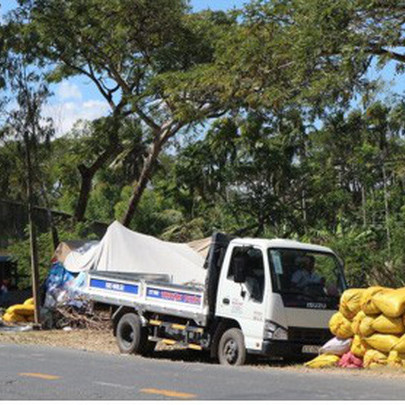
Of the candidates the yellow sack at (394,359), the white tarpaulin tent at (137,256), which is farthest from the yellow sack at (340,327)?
the white tarpaulin tent at (137,256)

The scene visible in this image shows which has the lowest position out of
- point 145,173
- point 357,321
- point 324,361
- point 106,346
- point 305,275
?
point 106,346

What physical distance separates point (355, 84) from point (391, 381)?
7.15 meters

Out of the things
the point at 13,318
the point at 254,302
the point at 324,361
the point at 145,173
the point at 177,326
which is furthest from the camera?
the point at 145,173

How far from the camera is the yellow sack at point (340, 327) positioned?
47.3 ft

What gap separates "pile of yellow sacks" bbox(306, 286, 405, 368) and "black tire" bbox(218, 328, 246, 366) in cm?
118

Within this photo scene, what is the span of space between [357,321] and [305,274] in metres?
1.34

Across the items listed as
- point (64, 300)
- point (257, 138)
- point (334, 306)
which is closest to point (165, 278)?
point (334, 306)

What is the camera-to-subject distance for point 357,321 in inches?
563

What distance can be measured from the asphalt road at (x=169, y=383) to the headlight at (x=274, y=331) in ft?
1.82

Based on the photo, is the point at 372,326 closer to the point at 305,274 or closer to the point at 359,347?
the point at 359,347

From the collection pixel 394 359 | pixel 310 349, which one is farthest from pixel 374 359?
pixel 310 349

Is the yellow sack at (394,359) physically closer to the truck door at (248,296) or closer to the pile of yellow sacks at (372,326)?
the pile of yellow sacks at (372,326)

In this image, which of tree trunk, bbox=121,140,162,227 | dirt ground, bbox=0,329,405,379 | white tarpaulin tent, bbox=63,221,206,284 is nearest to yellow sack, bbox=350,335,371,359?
dirt ground, bbox=0,329,405,379

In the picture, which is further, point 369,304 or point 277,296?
point 277,296
